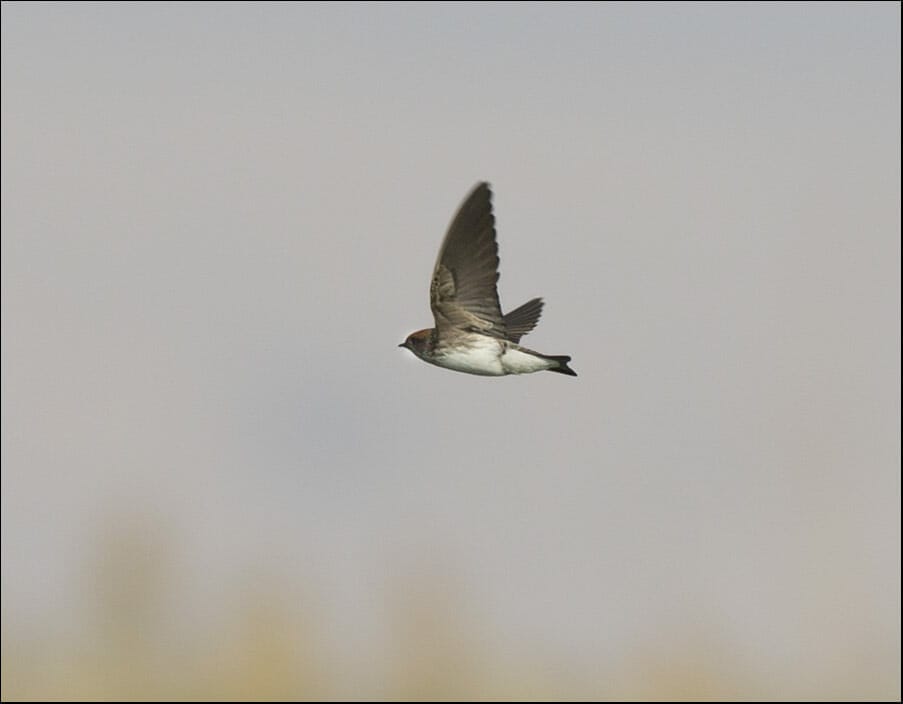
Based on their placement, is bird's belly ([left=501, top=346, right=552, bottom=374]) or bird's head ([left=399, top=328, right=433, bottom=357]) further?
bird's head ([left=399, top=328, right=433, bottom=357])

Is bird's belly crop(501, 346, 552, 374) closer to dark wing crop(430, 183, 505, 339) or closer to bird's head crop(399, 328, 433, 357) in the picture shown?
dark wing crop(430, 183, 505, 339)

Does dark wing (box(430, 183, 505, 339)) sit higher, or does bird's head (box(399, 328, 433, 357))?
dark wing (box(430, 183, 505, 339))

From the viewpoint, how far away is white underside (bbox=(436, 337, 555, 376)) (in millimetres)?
13508

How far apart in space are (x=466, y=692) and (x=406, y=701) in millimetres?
3079

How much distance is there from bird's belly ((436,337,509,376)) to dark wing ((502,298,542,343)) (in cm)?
69

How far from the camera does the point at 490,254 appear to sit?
46.6 ft

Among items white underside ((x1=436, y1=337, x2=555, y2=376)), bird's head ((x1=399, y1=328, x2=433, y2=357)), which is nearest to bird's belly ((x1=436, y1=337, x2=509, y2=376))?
white underside ((x1=436, y1=337, x2=555, y2=376))

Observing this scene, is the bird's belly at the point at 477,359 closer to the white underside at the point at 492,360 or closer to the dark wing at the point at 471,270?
the white underside at the point at 492,360

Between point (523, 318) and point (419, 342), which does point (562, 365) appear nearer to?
point (419, 342)

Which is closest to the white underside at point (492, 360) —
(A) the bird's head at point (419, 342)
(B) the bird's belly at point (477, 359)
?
(B) the bird's belly at point (477, 359)

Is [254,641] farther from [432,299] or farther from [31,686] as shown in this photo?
[432,299]

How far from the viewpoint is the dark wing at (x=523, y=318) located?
48.9 ft

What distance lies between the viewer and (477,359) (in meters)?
13.7

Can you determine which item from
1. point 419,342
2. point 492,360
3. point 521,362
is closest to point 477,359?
point 492,360
